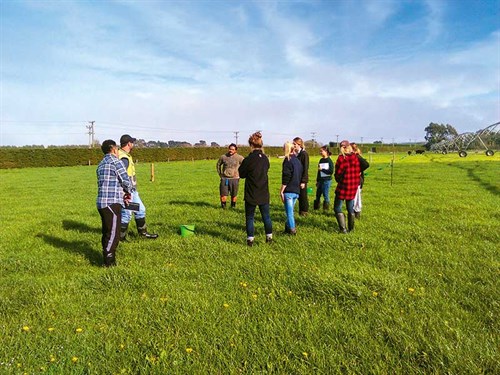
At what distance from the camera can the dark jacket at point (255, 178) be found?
659cm

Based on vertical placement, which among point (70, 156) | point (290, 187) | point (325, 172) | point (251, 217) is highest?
point (70, 156)

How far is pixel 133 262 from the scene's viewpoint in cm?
579

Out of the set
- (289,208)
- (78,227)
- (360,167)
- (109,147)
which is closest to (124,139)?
(109,147)

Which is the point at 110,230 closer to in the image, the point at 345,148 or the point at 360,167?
the point at 345,148

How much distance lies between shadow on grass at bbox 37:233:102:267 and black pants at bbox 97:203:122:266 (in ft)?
1.01

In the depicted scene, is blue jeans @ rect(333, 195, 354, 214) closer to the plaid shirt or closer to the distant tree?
the plaid shirt

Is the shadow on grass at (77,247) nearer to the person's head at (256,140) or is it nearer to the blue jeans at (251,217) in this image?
the blue jeans at (251,217)

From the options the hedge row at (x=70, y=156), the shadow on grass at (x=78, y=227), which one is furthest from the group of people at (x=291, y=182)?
the hedge row at (x=70, y=156)

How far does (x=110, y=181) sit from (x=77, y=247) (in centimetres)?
211

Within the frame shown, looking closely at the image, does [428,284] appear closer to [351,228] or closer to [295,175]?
[351,228]

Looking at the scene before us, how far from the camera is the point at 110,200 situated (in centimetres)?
556

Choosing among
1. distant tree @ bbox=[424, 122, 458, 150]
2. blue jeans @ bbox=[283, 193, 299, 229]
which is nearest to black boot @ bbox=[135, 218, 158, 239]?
blue jeans @ bbox=[283, 193, 299, 229]

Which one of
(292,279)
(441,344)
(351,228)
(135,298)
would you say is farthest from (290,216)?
(441,344)

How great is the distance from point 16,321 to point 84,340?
0.99 metres
